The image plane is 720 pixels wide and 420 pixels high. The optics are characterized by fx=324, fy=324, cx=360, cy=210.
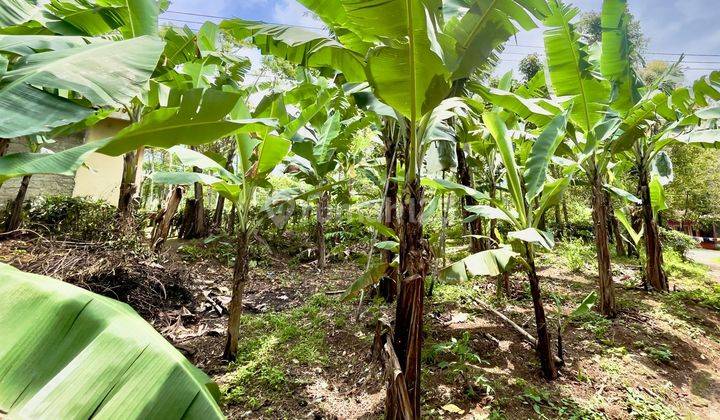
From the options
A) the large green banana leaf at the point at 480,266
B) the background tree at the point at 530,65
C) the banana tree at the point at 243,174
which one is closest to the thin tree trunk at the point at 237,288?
the banana tree at the point at 243,174

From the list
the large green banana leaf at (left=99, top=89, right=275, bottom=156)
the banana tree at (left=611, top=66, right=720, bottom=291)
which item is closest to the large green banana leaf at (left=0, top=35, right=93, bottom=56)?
the large green banana leaf at (left=99, top=89, right=275, bottom=156)

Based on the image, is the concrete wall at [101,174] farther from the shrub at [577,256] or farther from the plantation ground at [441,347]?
the shrub at [577,256]

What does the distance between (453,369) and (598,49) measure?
5.06 meters

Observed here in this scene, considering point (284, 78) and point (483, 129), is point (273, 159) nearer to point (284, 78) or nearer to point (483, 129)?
point (483, 129)

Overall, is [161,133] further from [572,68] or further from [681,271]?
[681,271]

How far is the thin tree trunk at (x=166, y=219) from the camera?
17.3 feet

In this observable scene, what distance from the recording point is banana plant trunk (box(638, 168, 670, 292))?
5.24 metres

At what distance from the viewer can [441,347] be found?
3115mm

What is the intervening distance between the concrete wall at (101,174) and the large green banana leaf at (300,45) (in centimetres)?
935

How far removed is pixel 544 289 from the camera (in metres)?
5.61

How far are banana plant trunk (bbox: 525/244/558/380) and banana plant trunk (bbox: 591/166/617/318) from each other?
1604 millimetres

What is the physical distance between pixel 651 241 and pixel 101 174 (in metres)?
13.5

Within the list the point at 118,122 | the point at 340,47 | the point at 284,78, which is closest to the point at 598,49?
the point at 340,47

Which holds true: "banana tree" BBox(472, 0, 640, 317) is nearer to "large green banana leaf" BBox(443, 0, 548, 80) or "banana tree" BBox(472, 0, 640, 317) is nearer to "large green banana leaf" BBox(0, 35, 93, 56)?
"large green banana leaf" BBox(443, 0, 548, 80)
